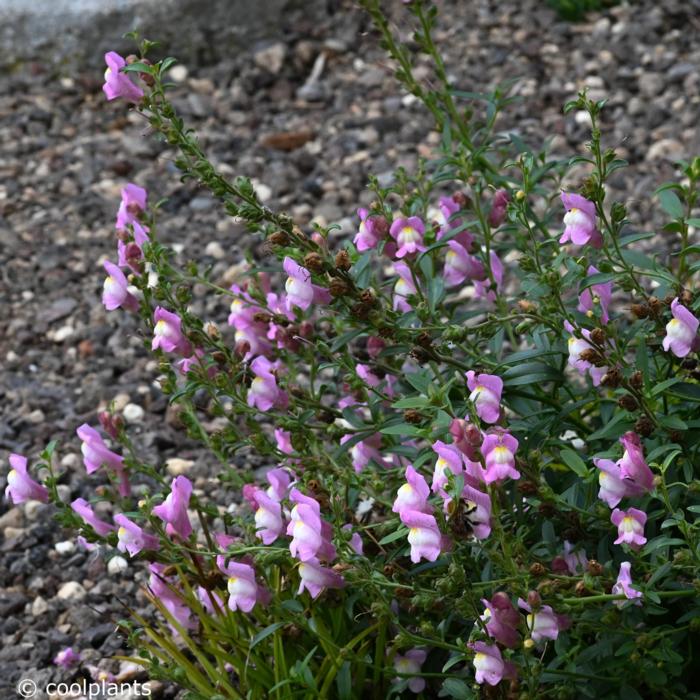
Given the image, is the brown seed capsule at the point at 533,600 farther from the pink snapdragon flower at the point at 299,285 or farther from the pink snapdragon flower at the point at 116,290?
the pink snapdragon flower at the point at 116,290

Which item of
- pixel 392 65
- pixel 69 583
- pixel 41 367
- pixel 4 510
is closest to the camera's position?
pixel 69 583

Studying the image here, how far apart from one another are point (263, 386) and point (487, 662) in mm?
725

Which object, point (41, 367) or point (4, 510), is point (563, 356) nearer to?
point (4, 510)

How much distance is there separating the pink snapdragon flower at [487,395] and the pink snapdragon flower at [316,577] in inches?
16.7

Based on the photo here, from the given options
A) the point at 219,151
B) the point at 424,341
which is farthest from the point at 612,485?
the point at 219,151

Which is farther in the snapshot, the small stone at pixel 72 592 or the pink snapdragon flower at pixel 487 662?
the small stone at pixel 72 592

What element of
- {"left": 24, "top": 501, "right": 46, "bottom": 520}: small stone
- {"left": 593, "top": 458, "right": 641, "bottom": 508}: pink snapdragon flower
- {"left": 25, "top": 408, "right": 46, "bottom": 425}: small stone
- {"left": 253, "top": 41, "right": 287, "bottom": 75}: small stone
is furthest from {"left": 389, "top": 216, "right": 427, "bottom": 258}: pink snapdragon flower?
{"left": 253, "top": 41, "right": 287, "bottom": 75}: small stone

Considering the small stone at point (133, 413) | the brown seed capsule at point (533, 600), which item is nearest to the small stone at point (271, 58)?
the small stone at point (133, 413)

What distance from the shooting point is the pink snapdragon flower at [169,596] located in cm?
250

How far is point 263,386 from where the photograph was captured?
2.38m

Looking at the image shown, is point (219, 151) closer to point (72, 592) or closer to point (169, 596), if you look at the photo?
point (72, 592)

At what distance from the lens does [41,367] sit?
158 inches

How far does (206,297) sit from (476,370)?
218 cm

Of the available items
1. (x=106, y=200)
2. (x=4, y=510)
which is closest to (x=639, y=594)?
(x=4, y=510)
